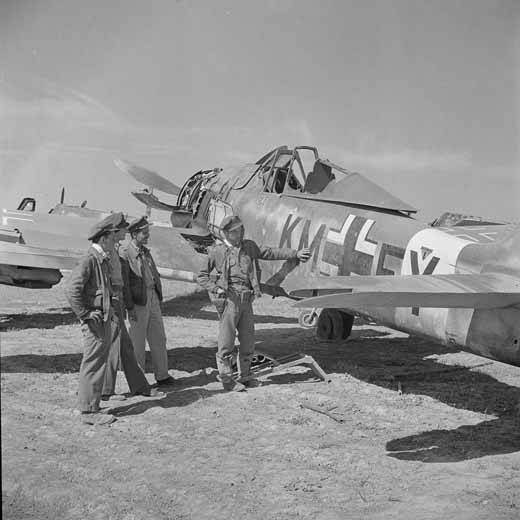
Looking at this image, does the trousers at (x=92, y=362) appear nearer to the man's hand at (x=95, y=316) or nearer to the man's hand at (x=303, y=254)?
the man's hand at (x=95, y=316)

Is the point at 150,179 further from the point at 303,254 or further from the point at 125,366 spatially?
the point at 125,366

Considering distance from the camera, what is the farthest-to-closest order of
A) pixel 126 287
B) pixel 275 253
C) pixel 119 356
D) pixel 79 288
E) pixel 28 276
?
pixel 28 276 < pixel 275 253 < pixel 126 287 < pixel 119 356 < pixel 79 288

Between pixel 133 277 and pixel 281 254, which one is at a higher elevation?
pixel 281 254

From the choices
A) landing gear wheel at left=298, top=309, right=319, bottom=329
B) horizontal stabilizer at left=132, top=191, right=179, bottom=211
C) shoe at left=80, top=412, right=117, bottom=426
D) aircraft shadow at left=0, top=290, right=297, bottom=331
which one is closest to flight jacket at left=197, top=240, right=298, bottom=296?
shoe at left=80, top=412, right=117, bottom=426

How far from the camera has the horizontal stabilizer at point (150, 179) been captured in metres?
13.2

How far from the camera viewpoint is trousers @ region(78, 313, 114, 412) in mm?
Answer: 5570

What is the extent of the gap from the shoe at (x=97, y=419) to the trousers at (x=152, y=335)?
4.44ft

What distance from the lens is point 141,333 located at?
679cm

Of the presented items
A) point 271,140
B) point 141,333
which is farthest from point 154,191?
point 141,333

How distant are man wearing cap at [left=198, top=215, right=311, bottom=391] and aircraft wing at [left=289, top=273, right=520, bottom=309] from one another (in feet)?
5.15

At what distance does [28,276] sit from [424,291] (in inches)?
282

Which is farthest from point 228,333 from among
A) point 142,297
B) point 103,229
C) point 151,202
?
point 151,202

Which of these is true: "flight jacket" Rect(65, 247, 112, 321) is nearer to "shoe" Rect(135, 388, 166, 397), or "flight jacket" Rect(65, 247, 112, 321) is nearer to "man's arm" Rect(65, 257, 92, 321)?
"man's arm" Rect(65, 257, 92, 321)

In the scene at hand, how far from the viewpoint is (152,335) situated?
6883 mm
